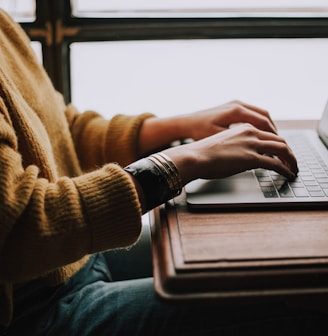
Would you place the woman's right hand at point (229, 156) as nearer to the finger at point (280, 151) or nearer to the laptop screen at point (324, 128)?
the finger at point (280, 151)

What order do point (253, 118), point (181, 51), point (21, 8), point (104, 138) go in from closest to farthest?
point (253, 118)
point (104, 138)
point (21, 8)
point (181, 51)

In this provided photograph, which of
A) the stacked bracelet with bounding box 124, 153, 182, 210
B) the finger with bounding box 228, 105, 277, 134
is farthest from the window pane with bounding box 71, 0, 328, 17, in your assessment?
the stacked bracelet with bounding box 124, 153, 182, 210

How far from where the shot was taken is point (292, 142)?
949mm

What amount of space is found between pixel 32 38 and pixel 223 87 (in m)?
0.63

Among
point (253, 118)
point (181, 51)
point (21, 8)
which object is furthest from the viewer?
point (181, 51)

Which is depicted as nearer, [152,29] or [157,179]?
[157,179]

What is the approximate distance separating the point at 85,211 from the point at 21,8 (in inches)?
33.3

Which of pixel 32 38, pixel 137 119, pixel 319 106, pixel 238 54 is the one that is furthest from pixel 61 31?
pixel 319 106

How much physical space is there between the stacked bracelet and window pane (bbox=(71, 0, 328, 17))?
2.33ft

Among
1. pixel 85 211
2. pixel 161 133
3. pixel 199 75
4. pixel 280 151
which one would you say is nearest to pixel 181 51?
pixel 199 75

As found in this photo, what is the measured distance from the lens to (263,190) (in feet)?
2.33

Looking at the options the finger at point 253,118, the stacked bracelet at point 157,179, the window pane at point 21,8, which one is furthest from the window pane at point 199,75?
the stacked bracelet at point 157,179

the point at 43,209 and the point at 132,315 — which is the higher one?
the point at 43,209

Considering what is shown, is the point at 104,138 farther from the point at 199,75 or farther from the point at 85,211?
the point at 199,75
